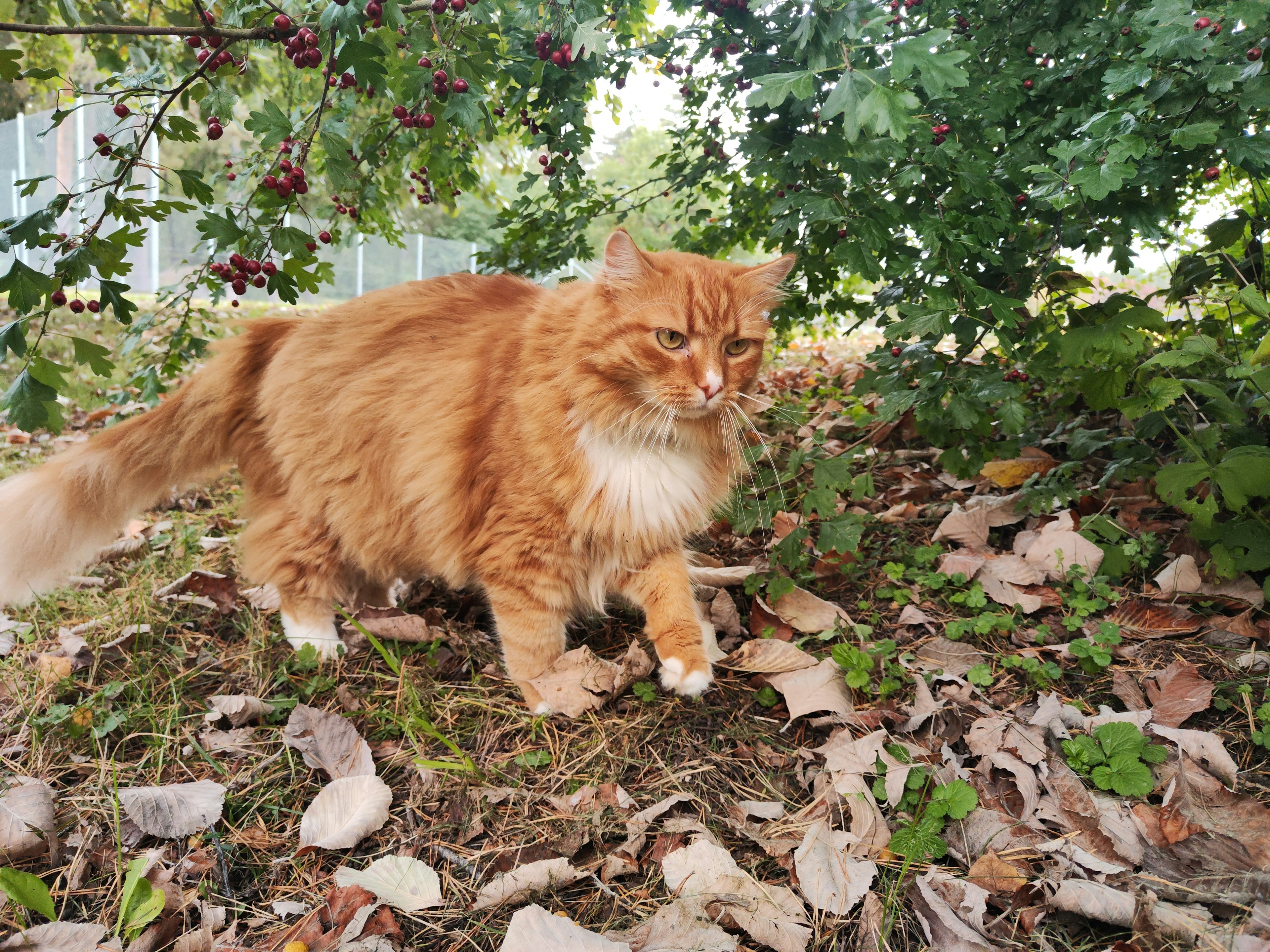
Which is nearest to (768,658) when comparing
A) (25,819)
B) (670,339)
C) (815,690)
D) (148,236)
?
(815,690)

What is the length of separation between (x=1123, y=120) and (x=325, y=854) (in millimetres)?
2563

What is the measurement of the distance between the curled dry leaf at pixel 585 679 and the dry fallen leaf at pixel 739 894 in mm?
589

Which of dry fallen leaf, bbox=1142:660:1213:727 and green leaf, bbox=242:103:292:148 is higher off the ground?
green leaf, bbox=242:103:292:148

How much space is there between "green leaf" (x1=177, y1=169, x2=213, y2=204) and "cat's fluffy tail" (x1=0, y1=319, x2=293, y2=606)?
73 centimetres

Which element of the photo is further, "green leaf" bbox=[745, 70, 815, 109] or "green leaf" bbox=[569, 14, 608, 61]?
"green leaf" bbox=[569, 14, 608, 61]

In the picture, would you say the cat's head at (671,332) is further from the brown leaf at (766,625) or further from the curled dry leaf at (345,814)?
the curled dry leaf at (345,814)

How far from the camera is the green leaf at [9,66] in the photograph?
156 cm

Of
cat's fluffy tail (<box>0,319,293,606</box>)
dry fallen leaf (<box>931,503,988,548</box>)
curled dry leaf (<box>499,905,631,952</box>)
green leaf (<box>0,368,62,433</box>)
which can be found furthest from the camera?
dry fallen leaf (<box>931,503,988,548</box>)

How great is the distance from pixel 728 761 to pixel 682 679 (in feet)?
0.85

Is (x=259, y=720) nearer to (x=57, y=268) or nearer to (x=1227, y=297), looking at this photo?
(x=57, y=268)

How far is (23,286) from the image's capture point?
159 cm

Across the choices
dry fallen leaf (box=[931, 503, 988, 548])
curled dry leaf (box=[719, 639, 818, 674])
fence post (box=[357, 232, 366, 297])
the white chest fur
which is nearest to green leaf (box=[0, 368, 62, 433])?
the white chest fur

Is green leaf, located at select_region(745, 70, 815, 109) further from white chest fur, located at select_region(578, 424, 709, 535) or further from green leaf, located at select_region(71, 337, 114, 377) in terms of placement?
green leaf, located at select_region(71, 337, 114, 377)

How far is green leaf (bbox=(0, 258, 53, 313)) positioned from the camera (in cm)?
157
